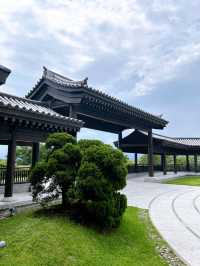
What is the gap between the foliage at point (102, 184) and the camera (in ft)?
16.0

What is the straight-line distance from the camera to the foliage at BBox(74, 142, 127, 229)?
4.88 metres

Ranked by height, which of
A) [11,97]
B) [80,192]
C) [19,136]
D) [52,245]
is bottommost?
[52,245]

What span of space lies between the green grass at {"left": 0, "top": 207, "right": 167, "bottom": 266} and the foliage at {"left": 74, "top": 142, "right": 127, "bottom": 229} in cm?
39

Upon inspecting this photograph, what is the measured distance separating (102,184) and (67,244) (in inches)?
54.7

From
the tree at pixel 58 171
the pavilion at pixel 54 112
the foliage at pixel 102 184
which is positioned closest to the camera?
the foliage at pixel 102 184

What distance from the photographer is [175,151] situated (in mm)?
25891

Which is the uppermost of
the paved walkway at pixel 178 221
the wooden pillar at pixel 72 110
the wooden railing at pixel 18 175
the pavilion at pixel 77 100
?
the pavilion at pixel 77 100

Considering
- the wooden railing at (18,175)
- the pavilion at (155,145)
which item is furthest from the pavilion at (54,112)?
the pavilion at (155,145)

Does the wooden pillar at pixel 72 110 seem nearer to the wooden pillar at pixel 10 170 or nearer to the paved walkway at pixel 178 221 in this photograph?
the wooden pillar at pixel 10 170

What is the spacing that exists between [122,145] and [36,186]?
14713mm

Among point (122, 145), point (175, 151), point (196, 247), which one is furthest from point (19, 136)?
point (175, 151)

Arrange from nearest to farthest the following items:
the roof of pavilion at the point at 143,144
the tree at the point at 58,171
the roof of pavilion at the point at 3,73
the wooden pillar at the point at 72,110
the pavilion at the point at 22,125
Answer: the roof of pavilion at the point at 3,73 → the tree at the point at 58,171 → the pavilion at the point at 22,125 → the wooden pillar at the point at 72,110 → the roof of pavilion at the point at 143,144

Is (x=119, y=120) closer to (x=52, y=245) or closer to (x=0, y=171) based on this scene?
(x=0, y=171)

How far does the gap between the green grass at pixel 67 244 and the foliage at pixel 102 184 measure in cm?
39
